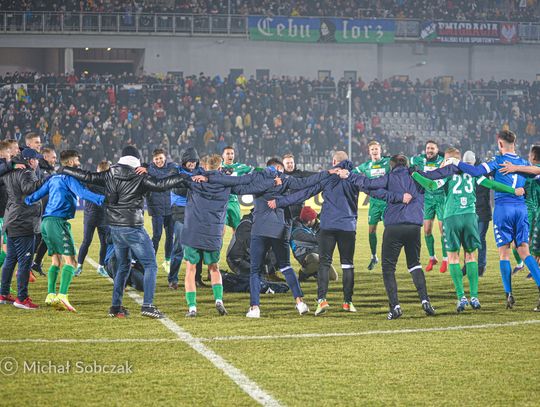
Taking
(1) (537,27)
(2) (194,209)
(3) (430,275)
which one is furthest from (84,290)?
(1) (537,27)

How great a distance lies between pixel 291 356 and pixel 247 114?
107 ft

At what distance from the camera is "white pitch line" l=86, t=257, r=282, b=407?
6.89 metres

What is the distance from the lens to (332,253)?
11148mm

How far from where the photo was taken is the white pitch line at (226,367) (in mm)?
6887

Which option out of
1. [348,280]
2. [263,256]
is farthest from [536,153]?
[263,256]

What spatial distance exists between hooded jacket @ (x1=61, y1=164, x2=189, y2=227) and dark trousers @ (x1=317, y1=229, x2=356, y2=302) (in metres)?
1.86

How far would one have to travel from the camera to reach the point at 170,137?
125ft

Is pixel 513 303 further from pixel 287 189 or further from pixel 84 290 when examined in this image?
pixel 84 290

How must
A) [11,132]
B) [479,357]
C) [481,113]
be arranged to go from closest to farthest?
[479,357]
[11,132]
[481,113]

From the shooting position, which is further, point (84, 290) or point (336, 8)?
point (336, 8)

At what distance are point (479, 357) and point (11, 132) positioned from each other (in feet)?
102

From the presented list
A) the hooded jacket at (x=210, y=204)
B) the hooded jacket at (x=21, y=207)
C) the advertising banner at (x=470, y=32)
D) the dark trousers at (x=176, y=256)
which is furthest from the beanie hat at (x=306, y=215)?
the advertising banner at (x=470, y=32)

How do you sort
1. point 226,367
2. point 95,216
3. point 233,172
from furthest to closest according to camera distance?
1. point 95,216
2. point 233,172
3. point 226,367

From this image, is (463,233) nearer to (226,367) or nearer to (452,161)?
(452,161)
